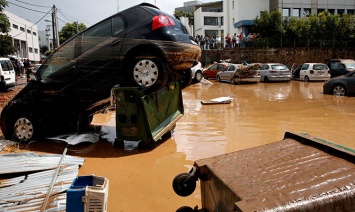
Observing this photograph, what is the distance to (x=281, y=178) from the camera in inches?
91.3

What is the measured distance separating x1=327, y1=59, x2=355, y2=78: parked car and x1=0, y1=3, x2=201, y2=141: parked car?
17130mm

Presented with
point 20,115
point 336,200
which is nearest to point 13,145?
point 20,115

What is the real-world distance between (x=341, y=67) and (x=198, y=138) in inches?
679

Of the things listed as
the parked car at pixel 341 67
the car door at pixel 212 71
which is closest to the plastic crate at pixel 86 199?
the parked car at pixel 341 67

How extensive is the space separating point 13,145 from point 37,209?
3.65 meters

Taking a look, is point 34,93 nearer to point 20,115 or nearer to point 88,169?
point 20,115

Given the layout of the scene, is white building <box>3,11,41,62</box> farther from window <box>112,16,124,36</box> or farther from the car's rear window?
window <box>112,16,124,36</box>

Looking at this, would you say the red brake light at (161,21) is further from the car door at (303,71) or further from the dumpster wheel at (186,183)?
the car door at (303,71)

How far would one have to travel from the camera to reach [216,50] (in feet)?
111

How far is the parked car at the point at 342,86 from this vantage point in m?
14.0

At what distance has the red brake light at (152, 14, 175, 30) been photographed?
6.19 meters

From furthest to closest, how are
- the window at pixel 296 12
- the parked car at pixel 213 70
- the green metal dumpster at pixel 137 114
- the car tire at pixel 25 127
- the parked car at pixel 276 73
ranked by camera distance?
1. the window at pixel 296 12
2. the parked car at pixel 213 70
3. the parked car at pixel 276 73
4. the car tire at pixel 25 127
5. the green metal dumpster at pixel 137 114

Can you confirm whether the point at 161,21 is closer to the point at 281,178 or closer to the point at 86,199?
the point at 86,199

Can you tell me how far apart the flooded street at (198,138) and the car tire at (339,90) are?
2.84ft
